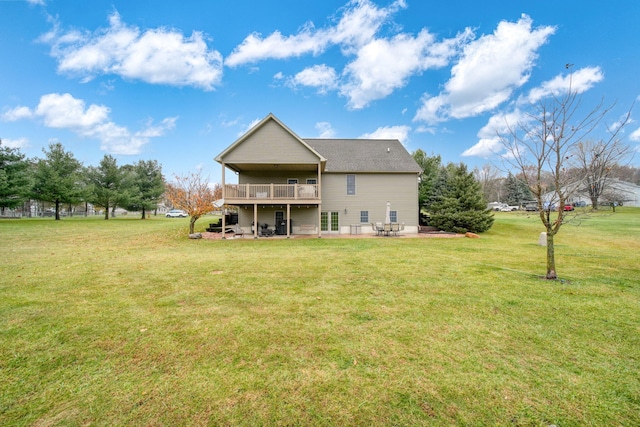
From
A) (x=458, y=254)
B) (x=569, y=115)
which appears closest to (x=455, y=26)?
(x=569, y=115)

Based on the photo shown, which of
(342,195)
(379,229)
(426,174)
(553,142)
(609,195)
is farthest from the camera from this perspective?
(609,195)

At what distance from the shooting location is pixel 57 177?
2981 centimetres

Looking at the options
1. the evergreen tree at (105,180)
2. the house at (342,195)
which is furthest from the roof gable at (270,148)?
the evergreen tree at (105,180)

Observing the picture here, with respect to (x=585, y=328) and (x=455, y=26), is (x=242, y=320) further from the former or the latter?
(x=455, y=26)

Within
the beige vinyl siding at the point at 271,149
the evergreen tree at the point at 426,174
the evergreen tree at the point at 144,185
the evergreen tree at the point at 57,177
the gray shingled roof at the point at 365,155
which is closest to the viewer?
the beige vinyl siding at the point at 271,149

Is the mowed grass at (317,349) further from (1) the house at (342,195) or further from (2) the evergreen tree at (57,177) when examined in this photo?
(2) the evergreen tree at (57,177)

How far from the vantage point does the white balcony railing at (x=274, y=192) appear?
1638 cm

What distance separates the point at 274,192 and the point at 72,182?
29817 millimetres

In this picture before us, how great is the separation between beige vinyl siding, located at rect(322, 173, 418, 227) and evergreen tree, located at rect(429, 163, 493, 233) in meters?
2.47

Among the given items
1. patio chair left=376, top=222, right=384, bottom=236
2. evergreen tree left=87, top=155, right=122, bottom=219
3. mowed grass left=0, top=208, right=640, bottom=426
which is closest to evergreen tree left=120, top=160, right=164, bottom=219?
evergreen tree left=87, top=155, right=122, bottom=219

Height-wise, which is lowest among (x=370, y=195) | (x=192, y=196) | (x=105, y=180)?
(x=192, y=196)

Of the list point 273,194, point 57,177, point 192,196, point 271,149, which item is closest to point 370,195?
point 273,194

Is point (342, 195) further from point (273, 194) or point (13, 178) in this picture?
point (13, 178)

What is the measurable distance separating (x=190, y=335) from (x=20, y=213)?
6754 cm
